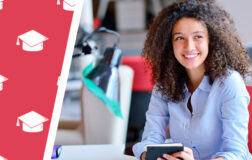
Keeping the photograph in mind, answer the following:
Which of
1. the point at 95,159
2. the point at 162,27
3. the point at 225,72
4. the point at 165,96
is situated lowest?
the point at 95,159

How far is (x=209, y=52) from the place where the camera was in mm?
1346

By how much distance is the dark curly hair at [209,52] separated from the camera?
1.29 m

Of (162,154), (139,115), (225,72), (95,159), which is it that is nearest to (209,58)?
(225,72)

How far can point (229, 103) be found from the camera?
3.91ft

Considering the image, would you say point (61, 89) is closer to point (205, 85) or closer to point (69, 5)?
point (69, 5)

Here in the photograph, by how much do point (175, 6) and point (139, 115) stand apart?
150 cm

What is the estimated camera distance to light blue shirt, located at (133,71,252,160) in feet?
3.84

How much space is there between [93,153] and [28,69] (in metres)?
0.65

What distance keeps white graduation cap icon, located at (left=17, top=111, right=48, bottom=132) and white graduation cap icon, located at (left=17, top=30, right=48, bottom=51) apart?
17cm

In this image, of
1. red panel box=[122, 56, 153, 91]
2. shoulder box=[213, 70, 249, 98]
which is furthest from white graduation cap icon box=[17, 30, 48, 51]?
red panel box=[122, 56, 153, 91]

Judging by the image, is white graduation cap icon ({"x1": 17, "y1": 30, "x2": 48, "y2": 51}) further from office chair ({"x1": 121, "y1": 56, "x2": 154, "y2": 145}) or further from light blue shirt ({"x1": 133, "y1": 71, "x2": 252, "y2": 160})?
office chair ({"x1": 121, "y1": 56, "x2": 154, "y2": 145})

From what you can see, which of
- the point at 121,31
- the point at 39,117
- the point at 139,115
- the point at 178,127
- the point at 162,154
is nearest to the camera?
the point at 39,117

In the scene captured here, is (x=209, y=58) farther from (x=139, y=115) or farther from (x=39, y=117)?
(x=139, y=115)

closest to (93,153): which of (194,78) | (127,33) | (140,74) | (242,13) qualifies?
(194,78)
